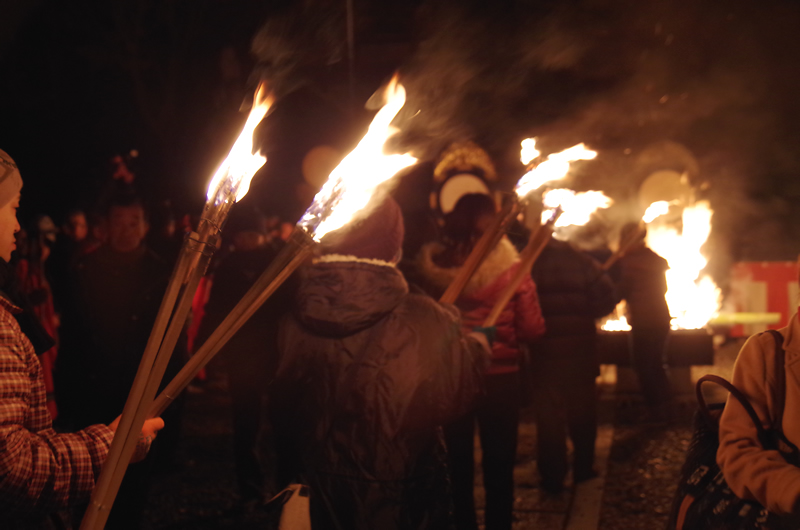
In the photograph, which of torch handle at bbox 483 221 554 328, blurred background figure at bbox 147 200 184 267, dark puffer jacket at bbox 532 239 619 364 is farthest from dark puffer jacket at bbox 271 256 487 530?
blurred background figure at bbox 147 200 184 267

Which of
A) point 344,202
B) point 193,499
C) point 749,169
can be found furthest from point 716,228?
point 344,202

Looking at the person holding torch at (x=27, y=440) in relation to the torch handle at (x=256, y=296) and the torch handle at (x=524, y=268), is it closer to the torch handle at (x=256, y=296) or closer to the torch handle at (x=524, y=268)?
the torch handle at (x=256, y=296)

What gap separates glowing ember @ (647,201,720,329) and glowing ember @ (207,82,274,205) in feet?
26.2

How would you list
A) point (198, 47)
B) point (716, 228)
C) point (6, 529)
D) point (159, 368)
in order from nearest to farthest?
point (159, 368) < point (6, 529) < point (198, 47) < point (716, 228)

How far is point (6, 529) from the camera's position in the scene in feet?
5.87

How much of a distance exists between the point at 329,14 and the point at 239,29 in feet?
45.3

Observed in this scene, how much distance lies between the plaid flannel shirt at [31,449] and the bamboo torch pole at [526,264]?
215cm

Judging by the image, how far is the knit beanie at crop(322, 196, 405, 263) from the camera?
113 inches

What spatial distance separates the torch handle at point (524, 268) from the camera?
12.0ft

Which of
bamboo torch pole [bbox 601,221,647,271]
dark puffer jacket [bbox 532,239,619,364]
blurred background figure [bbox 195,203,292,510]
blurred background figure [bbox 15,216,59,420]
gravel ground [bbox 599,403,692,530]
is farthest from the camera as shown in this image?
bamboo torch pole [bbox 601,221,647,271]

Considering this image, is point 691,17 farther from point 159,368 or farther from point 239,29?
point 159,368

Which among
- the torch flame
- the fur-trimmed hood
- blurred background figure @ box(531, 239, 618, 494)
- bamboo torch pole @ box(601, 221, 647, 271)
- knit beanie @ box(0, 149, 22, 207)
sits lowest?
blurred background figure @ box(531, 239, 618, 494)

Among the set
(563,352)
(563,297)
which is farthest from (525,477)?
(563,297)

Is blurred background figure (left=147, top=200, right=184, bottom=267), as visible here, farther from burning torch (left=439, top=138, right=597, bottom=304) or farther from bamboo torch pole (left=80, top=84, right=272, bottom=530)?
bamboo torch pole (left=80, top=84, right=272, bottom=530)
